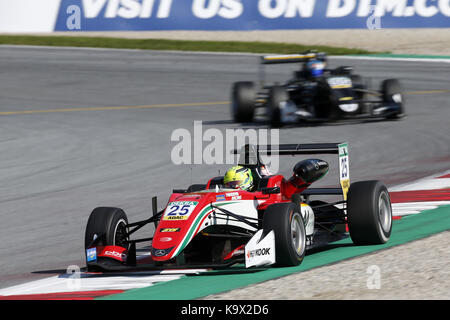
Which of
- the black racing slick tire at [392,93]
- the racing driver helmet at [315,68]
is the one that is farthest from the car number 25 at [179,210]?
the black racing slick tire at [392,93]

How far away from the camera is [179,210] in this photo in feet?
26.2

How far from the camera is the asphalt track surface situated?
1102cm

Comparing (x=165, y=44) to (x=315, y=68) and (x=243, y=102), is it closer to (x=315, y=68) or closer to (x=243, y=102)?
(x=243, y=102)

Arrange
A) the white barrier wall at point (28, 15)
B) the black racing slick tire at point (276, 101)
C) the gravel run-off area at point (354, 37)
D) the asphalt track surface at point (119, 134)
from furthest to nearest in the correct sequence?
the gravel run-off area at point (354, 37) → the white barrier wall at point (28, 15) → the black racing slick tire at point (276, 101) → the asphalt track surface at point (119, 134)

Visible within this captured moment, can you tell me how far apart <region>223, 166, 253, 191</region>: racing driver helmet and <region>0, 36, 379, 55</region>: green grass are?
2095cm

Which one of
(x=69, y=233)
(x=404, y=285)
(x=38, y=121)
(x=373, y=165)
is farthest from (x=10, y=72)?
(x=404, y=285)

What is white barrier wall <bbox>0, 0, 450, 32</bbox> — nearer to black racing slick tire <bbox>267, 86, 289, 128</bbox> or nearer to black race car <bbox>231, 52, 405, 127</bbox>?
black race car <bbox>231, 52, 405, 127</bbox>

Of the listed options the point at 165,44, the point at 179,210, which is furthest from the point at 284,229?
the point at 165,44

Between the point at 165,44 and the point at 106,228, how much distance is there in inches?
982

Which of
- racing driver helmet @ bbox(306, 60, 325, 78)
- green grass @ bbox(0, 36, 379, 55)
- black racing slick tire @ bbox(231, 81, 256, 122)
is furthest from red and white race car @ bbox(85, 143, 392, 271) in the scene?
green grass @ bbox(0, 36, 379, 55)

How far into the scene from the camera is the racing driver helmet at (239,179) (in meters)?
8.60

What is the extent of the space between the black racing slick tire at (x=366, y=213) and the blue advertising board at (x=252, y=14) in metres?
21.0

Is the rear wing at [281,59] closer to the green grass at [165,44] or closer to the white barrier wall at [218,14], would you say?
the white barrier wall at [218,14]
